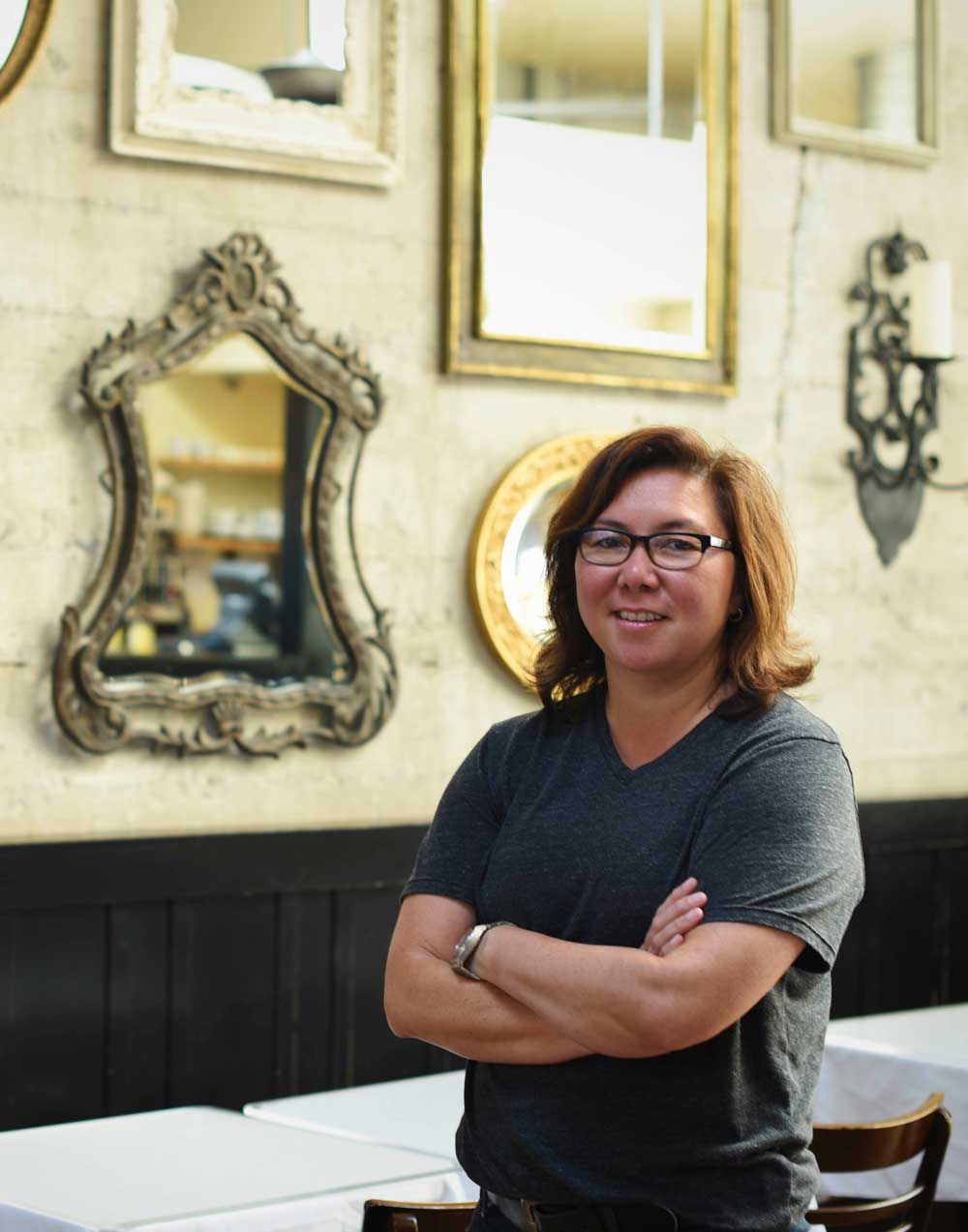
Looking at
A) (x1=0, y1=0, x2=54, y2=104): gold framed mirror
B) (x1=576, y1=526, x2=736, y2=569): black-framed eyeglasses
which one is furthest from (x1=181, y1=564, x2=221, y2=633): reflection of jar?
(x1=576, y1=526, x2=736, y2=569): black-framed eyeglasses

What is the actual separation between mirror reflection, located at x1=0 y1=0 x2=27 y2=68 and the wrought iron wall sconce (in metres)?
2.11

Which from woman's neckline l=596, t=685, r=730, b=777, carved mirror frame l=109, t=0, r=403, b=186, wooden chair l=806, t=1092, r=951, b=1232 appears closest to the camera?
woman's neckline l=596, t=685, r=730, b=777

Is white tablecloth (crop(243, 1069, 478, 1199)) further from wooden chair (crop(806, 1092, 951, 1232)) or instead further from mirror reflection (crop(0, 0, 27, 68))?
mirror reflection (crop(0, 0, 27, 68))

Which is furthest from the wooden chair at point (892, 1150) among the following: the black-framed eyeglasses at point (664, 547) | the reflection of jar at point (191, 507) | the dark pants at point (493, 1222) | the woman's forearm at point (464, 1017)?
the reflection of jar at point (191, 507)

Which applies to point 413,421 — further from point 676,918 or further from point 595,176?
point 676,918

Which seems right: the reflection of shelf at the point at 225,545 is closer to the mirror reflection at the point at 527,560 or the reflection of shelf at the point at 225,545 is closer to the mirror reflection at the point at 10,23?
the mirror reflection at the point at 527,560

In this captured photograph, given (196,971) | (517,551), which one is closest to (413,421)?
(517,551)

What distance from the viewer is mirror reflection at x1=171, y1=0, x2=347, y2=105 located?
326 cm

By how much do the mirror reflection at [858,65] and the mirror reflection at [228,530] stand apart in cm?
159

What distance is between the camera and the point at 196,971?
10.9ft

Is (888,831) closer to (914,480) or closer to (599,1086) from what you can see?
(914,480)

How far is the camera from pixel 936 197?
4277 mm

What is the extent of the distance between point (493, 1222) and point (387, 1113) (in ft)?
4.30

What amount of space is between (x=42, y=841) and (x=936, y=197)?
2805 millimetres
